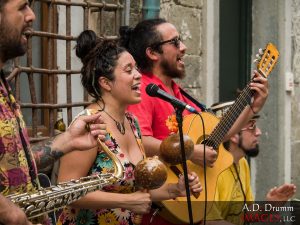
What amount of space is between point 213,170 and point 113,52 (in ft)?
3.69

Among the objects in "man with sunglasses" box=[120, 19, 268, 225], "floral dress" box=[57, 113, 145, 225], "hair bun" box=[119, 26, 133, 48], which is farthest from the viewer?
"hair bun" box=[119, 26, 133, 48]

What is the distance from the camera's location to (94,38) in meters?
4.22

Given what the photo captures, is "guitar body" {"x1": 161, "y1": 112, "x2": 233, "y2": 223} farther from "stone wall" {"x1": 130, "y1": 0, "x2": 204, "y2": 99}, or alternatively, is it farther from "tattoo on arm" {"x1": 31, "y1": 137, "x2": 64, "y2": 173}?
"stone wall" {"x1": 130, "y1": 0, "x2": 204, "y2": 99}

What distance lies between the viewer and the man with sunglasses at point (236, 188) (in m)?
4.93

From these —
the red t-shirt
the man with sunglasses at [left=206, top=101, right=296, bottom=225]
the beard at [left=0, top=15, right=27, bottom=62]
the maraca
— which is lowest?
the man with sunglasses at [left=206, top=101, right=296, bottom=225]

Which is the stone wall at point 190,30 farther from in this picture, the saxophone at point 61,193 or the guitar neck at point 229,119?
the saxophone at point 61,193

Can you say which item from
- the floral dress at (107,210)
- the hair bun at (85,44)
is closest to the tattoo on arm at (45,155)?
the floral dress at (107,210)

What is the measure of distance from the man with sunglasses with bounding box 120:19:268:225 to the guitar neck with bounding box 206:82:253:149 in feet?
0.13

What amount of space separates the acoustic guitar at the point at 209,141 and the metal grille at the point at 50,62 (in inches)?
41.5

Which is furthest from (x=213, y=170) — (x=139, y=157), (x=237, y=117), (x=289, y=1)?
(x=289, y=1)

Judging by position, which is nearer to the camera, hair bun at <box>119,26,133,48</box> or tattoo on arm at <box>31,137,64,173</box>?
tattoo on arm at <box>31,137,64,173</box>

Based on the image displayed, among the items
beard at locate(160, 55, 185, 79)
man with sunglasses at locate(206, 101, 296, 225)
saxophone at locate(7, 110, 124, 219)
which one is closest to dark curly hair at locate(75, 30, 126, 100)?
saxophone at locate(7, 110, 124, 219)

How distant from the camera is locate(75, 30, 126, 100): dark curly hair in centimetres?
413

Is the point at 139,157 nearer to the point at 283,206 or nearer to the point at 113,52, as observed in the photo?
the point at 113,52
